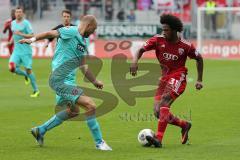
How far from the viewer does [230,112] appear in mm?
18219

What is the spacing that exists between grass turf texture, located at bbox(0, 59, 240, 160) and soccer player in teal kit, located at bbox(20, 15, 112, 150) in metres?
0.35

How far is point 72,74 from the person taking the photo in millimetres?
12695

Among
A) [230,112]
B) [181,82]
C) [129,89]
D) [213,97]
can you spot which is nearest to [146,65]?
[129,89]

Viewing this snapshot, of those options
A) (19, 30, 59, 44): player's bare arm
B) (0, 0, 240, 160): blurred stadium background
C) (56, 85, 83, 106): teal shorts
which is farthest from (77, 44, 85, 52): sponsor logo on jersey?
(0, 0, 240, 160): blurred stadium background

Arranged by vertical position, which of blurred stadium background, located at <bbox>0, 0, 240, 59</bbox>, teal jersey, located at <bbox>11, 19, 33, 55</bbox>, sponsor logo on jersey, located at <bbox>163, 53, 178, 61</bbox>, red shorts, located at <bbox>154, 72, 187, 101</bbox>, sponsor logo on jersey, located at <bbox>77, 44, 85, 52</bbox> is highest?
sponsor logo on jersey, located at <bbox>77, 44, 85, 52</bbox>

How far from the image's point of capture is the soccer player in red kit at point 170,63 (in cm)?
1279

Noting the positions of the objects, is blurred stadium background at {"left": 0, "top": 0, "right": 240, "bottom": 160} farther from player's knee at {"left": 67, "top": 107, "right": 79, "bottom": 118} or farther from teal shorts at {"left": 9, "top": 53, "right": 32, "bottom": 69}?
teal shorts at {"left": 9, "top": 53, "right": 32, "bottom": 69}

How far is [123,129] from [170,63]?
8.54 feet

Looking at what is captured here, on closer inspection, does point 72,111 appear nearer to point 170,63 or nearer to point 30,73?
point 170,63

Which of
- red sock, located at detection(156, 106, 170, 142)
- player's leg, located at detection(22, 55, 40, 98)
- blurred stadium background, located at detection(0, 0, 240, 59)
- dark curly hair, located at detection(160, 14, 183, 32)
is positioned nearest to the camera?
dark curly hair, located at detection(160, 14, 183, 32)

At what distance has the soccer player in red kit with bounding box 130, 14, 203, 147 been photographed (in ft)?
42.0

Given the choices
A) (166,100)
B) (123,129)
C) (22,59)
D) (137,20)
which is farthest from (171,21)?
(137,20)

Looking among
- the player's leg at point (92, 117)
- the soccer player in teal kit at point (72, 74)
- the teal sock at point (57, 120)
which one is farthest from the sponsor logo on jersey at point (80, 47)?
the teal sock at point (57, 120)

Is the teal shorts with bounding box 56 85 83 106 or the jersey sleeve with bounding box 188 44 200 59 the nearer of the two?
the teal shorts with bounding box 56 85 83 106
